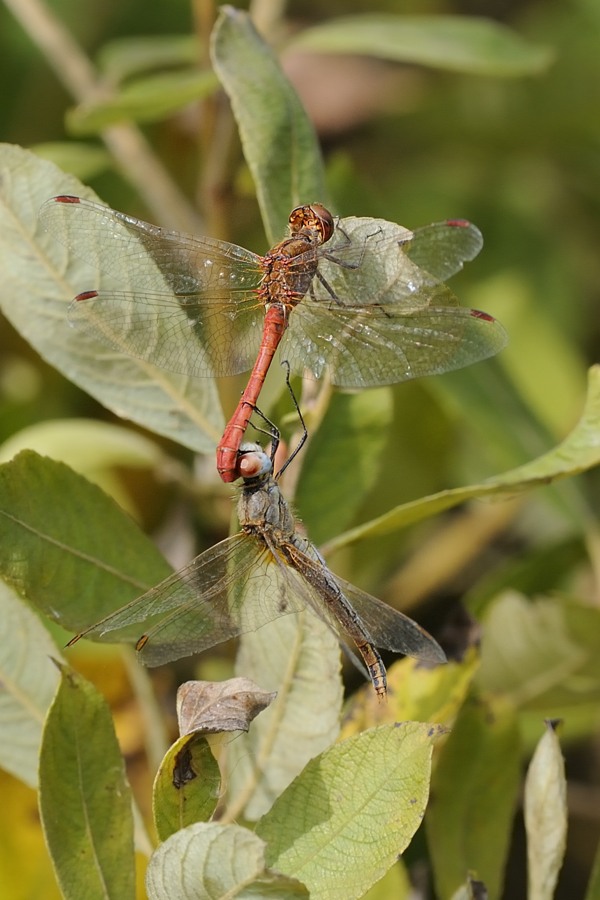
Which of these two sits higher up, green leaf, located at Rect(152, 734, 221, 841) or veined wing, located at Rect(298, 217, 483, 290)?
veined wing, located at Rect(298, 217, 483, 290)

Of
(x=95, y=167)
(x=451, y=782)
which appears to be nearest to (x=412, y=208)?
(x=95, y=167)

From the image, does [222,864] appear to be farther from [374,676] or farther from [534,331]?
[534,331]

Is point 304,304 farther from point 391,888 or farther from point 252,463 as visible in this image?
point 391,888

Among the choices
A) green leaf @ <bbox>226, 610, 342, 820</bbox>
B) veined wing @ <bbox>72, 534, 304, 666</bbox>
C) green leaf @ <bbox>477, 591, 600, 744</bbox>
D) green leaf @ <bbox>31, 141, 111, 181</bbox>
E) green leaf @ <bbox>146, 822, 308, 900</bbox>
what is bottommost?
green leaf @ <bbox>477, 591, 600, 744</bbox>

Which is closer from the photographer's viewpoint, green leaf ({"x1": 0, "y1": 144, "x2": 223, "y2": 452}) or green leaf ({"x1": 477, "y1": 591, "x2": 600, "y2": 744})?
green leaf ({"x1": 0, "y1": 144, "x2": 223, "y2": 452})

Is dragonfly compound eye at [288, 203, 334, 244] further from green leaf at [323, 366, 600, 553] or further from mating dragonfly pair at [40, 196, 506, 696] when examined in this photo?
green leaf at [323, 366, 600, 553]

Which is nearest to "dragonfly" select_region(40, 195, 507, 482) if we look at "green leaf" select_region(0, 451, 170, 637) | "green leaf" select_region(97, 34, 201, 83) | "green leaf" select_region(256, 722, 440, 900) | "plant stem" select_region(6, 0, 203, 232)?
"green leaf" select_region(0, 451, 170, 637)
